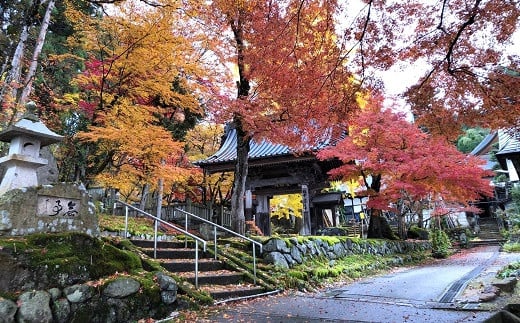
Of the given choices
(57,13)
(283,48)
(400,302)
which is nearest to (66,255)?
(283,48)

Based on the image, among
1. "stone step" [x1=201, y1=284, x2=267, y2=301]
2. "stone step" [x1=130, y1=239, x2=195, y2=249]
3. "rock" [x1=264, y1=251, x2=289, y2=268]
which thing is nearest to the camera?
"stone step" [x1=201, y1=284, x2=267, y2=301]

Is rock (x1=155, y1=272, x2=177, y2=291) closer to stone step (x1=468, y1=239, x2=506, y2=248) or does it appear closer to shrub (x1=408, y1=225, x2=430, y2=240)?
shrub (x1=408, y1=225, x2=430, y2=240)

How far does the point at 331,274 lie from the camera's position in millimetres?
10703

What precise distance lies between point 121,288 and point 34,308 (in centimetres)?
113

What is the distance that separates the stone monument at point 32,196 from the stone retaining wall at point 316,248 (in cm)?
516

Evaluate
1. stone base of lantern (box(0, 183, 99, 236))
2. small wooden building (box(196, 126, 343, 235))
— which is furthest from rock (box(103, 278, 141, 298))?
small wooden building (box(196, 126, 343, 235))

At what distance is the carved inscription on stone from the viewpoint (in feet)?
17.5

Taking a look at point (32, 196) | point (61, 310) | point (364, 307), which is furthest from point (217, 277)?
point (32, 196)

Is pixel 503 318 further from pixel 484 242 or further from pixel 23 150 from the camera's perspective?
pixel 484 242

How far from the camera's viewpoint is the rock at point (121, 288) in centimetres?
508

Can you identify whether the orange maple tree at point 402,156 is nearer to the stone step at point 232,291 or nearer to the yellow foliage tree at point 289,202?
the stone step at point 232,291

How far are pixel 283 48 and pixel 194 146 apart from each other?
55.2 feet

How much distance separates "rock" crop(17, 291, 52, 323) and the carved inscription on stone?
1.32 meters

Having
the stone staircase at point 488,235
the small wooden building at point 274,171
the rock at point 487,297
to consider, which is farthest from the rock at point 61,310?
the stone staircase at point 488,235
